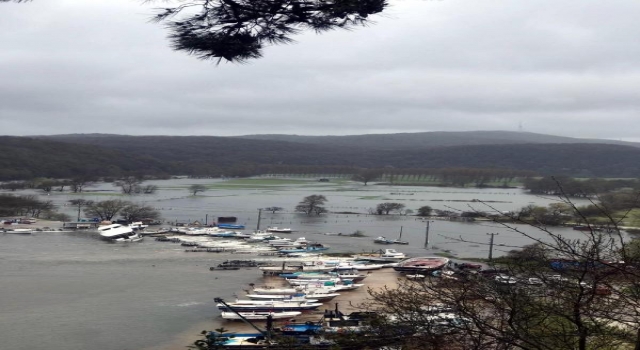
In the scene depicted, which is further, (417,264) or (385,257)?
(385,257)

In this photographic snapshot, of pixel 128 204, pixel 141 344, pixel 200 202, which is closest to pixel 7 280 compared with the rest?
pixel 141 344

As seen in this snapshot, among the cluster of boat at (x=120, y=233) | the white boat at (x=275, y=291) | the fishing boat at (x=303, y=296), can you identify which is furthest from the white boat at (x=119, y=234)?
the fishing boat at (x=303, y=296)

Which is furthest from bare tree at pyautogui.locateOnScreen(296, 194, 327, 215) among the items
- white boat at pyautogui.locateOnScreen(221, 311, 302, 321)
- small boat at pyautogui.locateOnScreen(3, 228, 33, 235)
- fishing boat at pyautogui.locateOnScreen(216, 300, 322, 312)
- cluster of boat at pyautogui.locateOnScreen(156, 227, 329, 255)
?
white boat at pyautogui.locateOnScreen(221, 311, 302, 321)

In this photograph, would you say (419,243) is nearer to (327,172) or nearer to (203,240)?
(203,240)

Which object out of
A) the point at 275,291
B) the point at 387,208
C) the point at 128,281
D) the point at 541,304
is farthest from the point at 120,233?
the point at 541,304

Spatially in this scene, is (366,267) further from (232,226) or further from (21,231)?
(21,231)

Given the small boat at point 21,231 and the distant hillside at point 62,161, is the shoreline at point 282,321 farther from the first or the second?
the distant hillside at point 62,161
